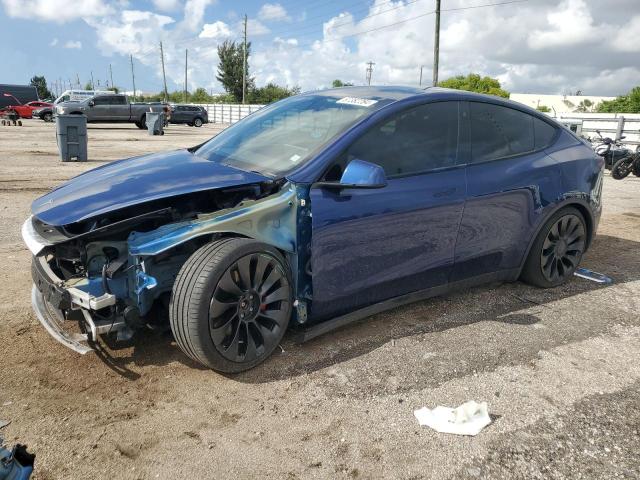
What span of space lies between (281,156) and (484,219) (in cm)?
155

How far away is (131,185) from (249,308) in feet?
3.25

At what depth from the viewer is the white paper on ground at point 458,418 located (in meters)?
2.54

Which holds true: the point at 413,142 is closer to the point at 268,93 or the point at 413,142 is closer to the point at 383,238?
the point at 383,238

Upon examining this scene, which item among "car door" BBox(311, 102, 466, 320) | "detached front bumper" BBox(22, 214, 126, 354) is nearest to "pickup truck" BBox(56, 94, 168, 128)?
"detached front bumper" BBox(22, 214, 126, 354)

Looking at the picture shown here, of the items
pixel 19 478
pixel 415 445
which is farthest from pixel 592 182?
pixel 19 478

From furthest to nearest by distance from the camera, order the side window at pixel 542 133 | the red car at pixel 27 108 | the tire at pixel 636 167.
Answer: the red car at pixel 27 108 < the tire at pixel 636 167 < the side window at pixel 542 133

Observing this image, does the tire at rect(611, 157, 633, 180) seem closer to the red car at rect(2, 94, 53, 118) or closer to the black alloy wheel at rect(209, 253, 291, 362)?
the black alloy wheel at rect(209, 253, 291, 362)

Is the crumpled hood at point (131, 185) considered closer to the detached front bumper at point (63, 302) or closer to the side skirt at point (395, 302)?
the detached front bumper at point (63, 302)

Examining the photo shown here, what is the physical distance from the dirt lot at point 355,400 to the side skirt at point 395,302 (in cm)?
→ 16

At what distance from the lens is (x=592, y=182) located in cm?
446

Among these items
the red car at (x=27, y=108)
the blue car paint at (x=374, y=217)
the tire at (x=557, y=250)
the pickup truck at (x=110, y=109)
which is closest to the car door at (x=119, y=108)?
the pickup truck at (x=110, y=109)

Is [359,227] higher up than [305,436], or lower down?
higher up

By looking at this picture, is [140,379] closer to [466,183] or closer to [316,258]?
[316,258]

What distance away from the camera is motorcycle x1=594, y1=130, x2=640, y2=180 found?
1232 centimetres
